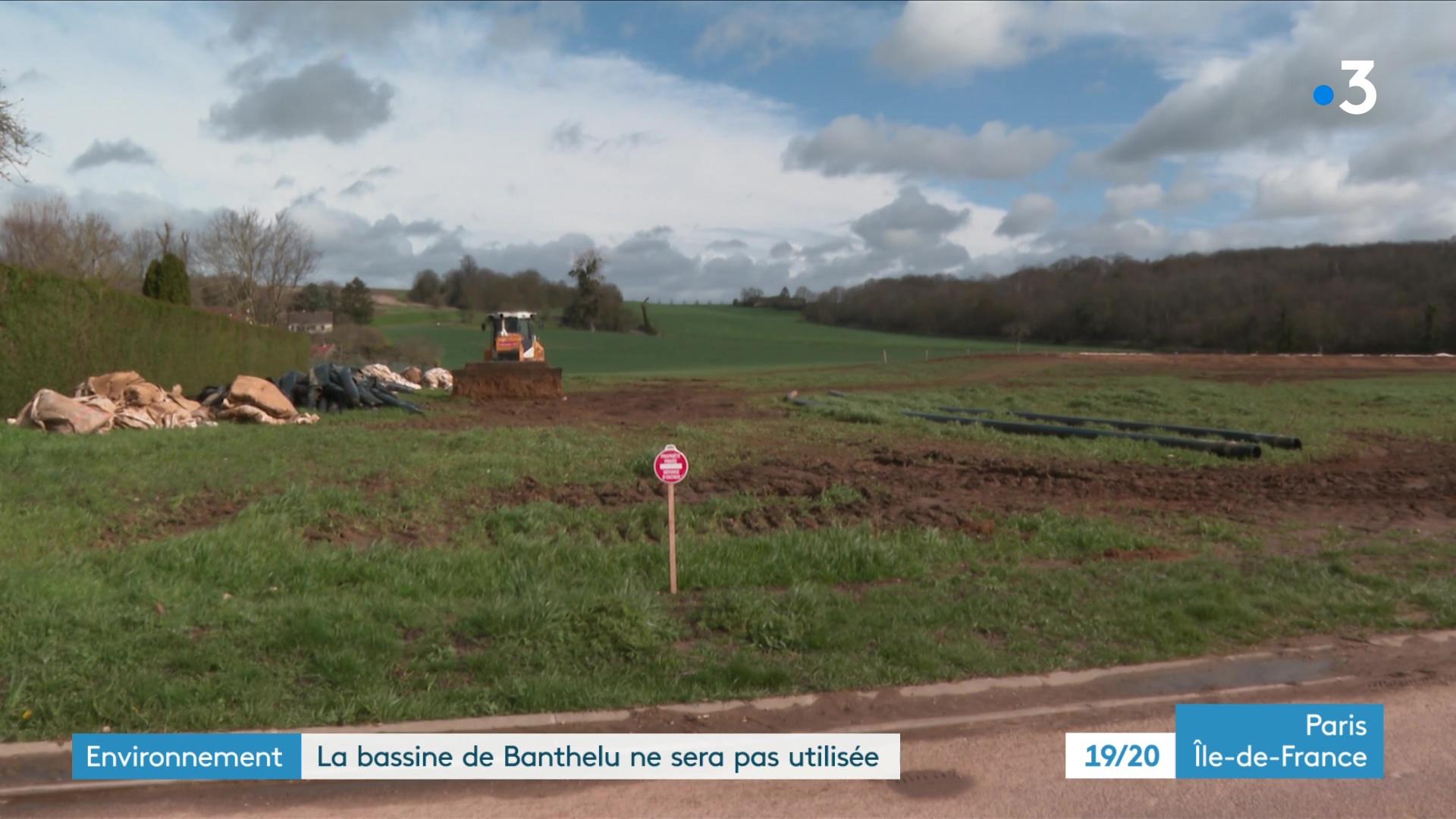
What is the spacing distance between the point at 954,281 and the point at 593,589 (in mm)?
116146

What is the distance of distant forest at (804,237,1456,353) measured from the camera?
76.4m

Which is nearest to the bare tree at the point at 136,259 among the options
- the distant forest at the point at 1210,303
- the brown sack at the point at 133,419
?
the brown sack at the point at 133,419

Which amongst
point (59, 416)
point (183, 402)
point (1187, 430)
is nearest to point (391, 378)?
point (183, 402)

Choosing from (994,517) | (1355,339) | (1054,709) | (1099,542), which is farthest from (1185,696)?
(1355,339)

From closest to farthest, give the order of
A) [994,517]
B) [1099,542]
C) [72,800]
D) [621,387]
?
[72,800], [1099,542], [994,517], [621,387]

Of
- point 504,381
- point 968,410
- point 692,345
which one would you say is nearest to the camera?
point 968,410

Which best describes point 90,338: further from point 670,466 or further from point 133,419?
point 670,466

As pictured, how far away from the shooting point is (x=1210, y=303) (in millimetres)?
91750

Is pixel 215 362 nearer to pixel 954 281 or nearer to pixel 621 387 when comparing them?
pixel 621 387

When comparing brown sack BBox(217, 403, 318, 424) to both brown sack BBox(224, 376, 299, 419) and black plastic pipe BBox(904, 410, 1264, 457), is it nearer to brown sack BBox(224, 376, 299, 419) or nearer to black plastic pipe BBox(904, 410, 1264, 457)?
brown sack BBox(224, 376, 299, 419)

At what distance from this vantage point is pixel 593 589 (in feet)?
25.0
